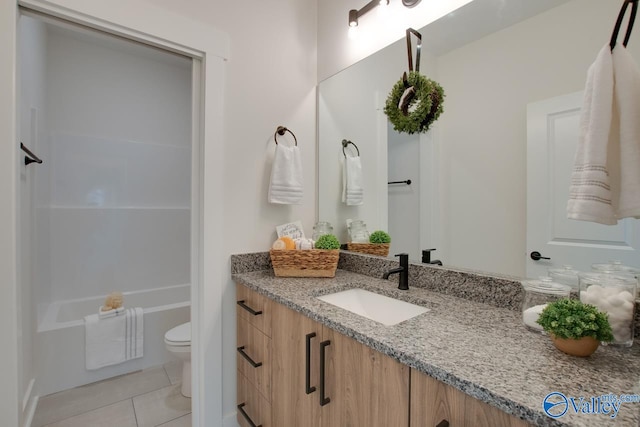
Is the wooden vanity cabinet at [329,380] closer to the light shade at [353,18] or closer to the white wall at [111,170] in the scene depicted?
the light shade at [353,18]

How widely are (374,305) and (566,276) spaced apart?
0.68 meters

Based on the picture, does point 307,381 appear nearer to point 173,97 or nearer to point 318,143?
point 318,143

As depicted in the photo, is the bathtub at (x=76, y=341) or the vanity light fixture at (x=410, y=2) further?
the bathtub at (x=76, y=341)

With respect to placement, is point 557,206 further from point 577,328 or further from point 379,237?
point 379,237

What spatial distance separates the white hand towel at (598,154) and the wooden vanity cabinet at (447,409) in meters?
0.51

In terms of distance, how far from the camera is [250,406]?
1.41 metres

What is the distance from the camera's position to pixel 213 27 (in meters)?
1.46

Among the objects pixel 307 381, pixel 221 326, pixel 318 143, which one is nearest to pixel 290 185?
pixel 318 143

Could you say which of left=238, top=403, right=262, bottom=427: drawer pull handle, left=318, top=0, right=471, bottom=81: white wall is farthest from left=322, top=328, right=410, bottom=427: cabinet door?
left=318, top=0, right=471, bottom=81: white wall

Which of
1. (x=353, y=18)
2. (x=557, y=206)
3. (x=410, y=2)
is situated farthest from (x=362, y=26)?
(x=557, y=206)

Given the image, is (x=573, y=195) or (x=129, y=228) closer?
(x=573, y=195)

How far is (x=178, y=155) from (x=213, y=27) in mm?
1763

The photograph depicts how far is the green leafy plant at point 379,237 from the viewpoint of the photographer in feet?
5.09

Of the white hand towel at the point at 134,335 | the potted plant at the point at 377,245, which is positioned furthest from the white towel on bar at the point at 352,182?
the white hand towel at the point at 134,335
